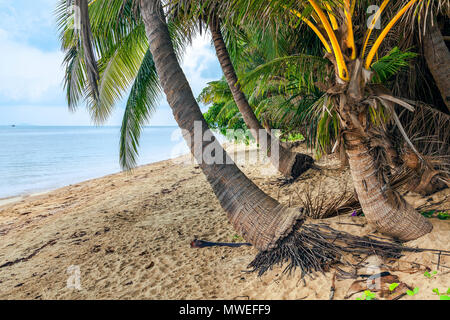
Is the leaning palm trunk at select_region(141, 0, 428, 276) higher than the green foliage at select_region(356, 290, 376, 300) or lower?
higher

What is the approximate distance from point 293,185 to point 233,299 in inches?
153

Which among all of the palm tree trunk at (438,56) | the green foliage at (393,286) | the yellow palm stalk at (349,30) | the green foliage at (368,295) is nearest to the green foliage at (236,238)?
the green foliage at (368,295)

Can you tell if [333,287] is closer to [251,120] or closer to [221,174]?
[221,174]

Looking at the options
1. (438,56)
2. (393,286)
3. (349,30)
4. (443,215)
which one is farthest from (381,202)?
(438,56)

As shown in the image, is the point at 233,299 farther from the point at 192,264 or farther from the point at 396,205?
the point at 396,205

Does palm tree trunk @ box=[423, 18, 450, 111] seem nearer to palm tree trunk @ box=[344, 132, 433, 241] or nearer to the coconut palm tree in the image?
palm tree trunk @ box=[344, 132, 433, 241]

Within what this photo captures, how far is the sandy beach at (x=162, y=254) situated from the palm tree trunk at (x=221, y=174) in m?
0.43

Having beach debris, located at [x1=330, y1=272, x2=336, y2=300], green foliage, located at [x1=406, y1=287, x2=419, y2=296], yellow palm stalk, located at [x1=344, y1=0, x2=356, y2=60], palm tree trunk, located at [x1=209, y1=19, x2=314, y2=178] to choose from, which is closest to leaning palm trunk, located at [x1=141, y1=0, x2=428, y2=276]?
beach debris, located at [x1=330, y1=272, x2=336, y2=300]

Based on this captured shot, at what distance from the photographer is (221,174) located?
297 centimetres

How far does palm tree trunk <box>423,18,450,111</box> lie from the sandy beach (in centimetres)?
140

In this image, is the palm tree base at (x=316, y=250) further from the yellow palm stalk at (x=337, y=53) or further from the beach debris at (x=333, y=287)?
the yellow palm stalk at (x=337, y=53)

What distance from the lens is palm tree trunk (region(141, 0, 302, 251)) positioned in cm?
278

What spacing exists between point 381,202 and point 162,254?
8.92ft

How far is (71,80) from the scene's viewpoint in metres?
4.28
